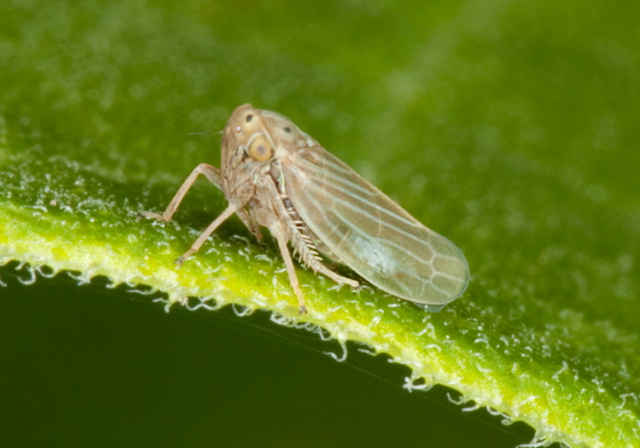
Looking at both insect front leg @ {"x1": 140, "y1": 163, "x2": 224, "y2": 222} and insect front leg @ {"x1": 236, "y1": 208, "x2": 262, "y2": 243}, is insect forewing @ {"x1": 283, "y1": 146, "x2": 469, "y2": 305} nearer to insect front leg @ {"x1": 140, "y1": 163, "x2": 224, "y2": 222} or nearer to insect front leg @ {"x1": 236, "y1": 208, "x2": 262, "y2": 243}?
insect front leg @ {"x1": 236, "y1": 208, "x2": 262, "y2": 243}

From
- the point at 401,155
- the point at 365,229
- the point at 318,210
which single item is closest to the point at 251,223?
the point at 318,210

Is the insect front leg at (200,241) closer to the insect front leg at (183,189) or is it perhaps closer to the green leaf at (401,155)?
the green leaf at (401,155)

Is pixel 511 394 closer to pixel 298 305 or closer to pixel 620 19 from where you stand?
pixel 298 305

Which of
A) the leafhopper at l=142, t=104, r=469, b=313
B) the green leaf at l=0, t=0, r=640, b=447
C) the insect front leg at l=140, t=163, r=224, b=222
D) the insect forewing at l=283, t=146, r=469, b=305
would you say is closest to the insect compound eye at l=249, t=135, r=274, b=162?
the leafhopper at l=142, t=104, r=469, b=313

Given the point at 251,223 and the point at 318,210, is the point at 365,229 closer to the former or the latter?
the point at 318,210

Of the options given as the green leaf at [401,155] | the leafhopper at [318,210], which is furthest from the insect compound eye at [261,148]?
the green leaf at [401,155]

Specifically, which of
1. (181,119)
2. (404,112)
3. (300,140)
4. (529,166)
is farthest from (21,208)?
(529,166)
